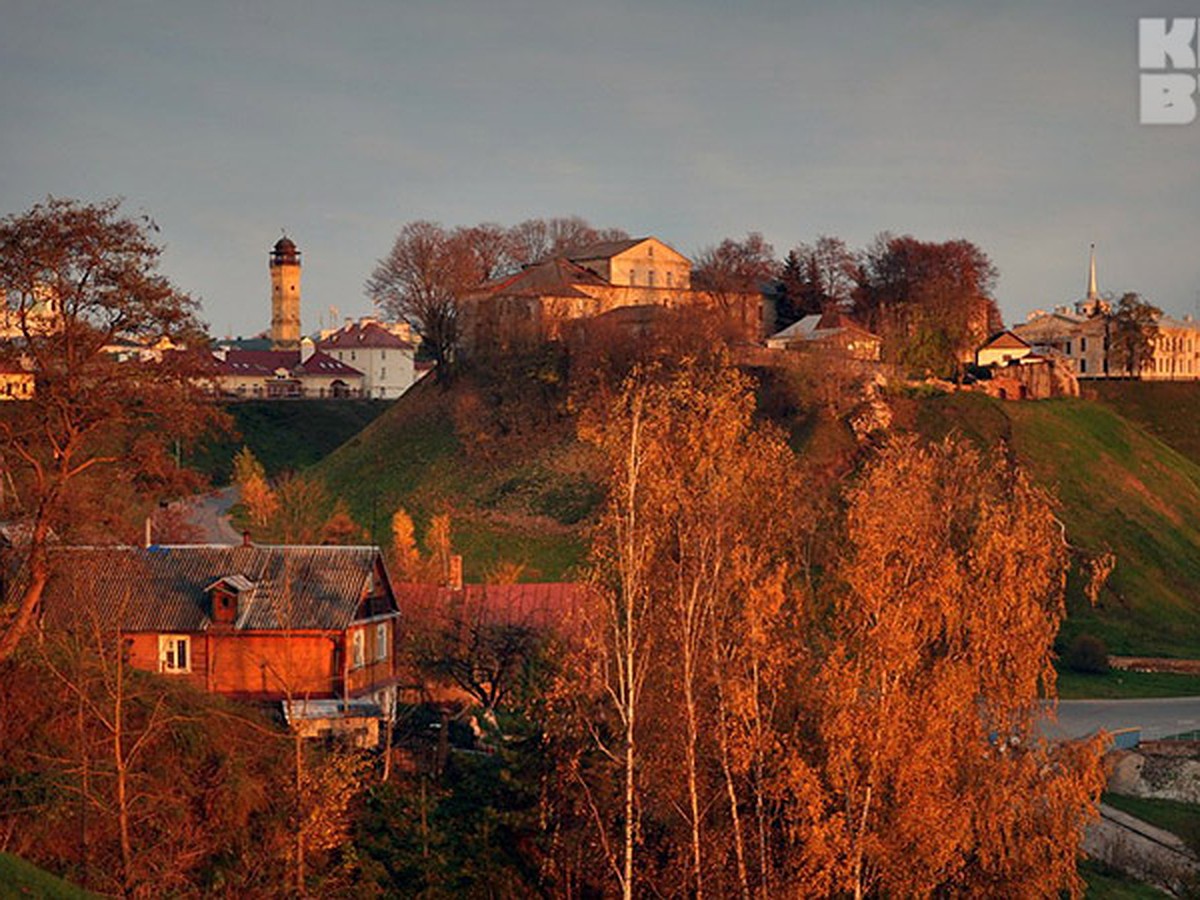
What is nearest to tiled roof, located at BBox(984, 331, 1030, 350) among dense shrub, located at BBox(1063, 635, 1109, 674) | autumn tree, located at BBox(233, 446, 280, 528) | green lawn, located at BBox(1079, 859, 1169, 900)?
dense shrub, located at BBox(1063, 635, 1109, 674)

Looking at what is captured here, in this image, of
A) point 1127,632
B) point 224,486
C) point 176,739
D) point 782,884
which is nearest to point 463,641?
point 176,739

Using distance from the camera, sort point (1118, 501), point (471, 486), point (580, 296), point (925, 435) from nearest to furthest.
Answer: point (1118, 501) < point (925, 435) < point (471, 486) < point (580, 296)

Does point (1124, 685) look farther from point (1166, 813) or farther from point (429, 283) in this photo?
point (429, 283)

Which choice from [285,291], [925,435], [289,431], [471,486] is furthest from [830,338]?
[285,291]

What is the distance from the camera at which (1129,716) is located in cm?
3862

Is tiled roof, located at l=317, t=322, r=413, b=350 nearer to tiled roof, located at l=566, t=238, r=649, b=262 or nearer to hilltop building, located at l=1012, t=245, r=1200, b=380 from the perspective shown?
tiled roof, located at l=566, t=238, r=649, b=262

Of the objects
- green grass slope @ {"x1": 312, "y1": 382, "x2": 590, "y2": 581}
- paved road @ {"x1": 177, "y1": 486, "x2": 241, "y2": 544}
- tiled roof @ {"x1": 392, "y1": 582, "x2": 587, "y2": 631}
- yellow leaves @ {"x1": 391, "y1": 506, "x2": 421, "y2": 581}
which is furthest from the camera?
green grass slope @ {"x1": 312, "y1": 382, "x2": 590, "y2": 581}

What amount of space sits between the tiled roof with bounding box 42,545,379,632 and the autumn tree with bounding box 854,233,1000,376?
39002 mm

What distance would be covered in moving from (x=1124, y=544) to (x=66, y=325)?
42582 mm

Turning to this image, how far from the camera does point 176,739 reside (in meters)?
23.7

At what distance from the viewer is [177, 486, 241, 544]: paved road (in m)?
53.8

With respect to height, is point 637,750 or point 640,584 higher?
point 640,584

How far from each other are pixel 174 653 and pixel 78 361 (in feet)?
29.7

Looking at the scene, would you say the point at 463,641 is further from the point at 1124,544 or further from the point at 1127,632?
the point at 1124,544
